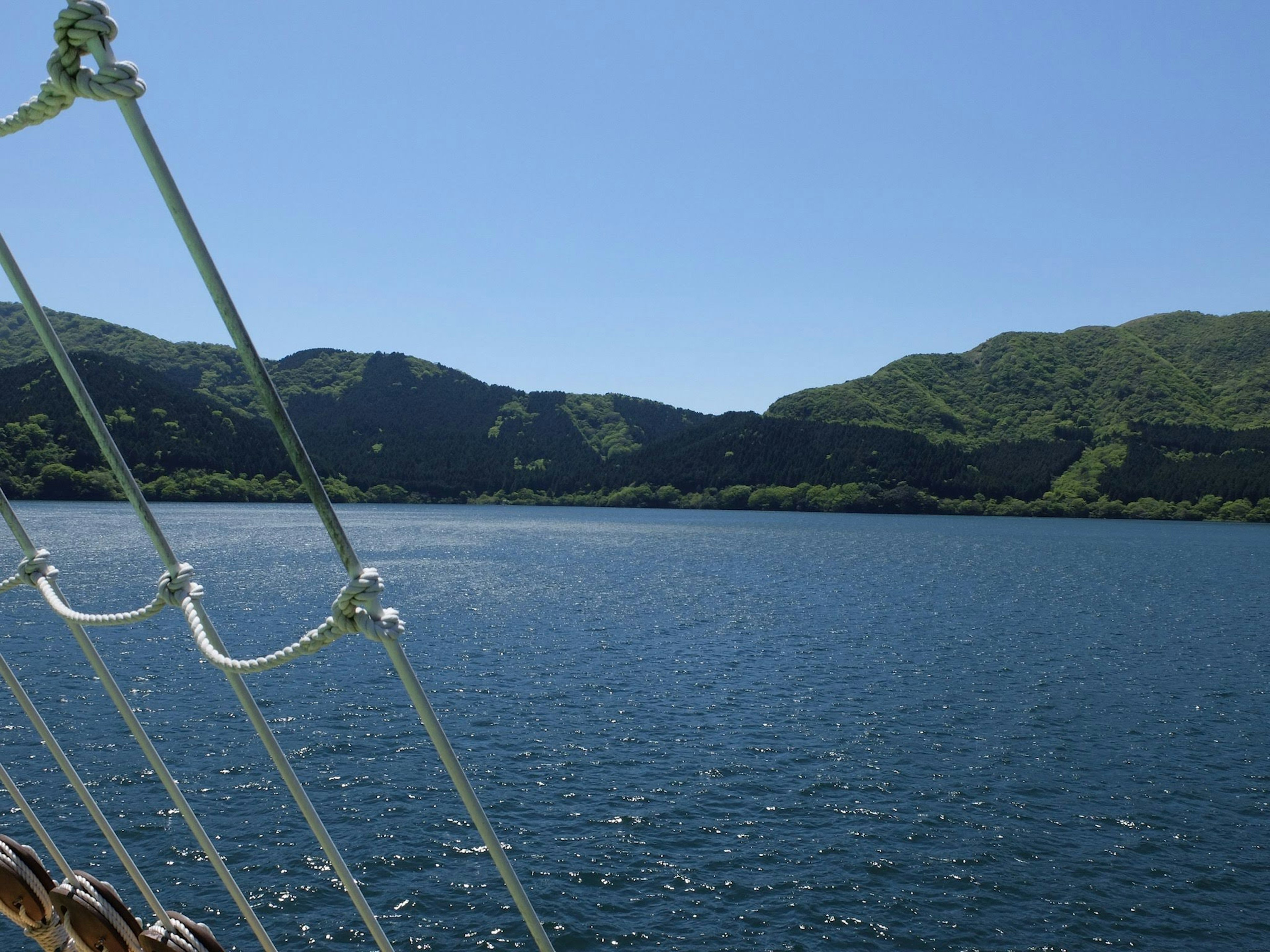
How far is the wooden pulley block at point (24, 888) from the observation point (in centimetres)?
489

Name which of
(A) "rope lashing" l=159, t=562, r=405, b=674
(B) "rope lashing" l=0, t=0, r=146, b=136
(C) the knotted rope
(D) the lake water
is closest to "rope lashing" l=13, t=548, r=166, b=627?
(A) "rope lashing" l=159, t=562, r=405, b=674

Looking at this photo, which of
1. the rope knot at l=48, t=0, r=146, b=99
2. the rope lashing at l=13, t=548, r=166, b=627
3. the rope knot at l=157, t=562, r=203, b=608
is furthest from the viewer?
the rope lashing at l=13, t=548, r=166, b=627

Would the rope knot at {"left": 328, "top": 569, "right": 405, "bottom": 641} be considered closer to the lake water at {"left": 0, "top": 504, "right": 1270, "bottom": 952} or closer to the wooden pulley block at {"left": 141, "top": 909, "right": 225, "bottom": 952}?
the wooden pulley block at {"left": 141, "top": 909, "right": 225, "bottom": 952}

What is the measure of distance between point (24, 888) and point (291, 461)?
341cm

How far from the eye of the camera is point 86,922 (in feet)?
16.2

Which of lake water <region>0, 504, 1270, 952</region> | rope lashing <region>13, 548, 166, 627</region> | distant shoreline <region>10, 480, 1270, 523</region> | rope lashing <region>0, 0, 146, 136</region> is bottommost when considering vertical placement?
lake water <region>0, 504, 1270, 952</region>

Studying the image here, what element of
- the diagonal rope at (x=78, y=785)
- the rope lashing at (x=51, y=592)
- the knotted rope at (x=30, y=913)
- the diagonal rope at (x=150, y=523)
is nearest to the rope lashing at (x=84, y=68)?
the diagonal rope at (x=150, y=523)

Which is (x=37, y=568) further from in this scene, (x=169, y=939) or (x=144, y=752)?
(x=169, y=939)

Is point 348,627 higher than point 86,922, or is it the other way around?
point 348,627

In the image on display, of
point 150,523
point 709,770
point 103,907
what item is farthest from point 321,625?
point 709,770

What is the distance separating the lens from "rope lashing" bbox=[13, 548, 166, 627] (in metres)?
5.02

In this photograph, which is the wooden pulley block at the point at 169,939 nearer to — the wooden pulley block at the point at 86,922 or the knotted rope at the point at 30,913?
the wooden pulley block at the point at 86,922

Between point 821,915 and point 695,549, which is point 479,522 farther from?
point 821,915

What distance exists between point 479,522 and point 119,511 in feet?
180
